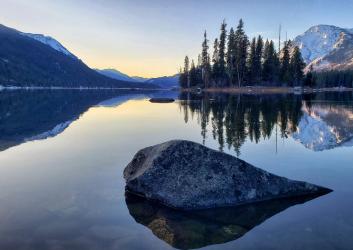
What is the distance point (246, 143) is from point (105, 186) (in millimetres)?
8963

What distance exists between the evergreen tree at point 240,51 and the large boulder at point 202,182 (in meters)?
92.5

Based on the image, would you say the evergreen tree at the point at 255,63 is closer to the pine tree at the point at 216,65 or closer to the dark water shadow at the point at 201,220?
the pine tree at the point at 216,65

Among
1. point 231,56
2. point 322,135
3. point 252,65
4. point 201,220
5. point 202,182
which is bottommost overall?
point 201,220

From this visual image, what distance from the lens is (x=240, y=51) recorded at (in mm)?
100750

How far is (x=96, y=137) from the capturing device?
60.8 ft

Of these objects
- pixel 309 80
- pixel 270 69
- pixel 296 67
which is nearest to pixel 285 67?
pixel 296 67

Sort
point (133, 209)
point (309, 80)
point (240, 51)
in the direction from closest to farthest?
1. point (133, 209)
2. point (240, 51)
3. point (309, 80)

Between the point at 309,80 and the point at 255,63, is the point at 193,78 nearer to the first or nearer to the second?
the point at 255,63

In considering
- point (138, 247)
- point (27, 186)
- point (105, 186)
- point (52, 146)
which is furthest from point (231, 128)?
point (138, 247)

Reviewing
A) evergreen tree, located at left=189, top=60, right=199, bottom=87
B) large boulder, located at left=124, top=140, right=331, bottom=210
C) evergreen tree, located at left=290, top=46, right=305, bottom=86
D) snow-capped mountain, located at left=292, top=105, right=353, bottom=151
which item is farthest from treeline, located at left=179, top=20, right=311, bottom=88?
large boulder, located at left=124, top=140, right=331, bottom=210

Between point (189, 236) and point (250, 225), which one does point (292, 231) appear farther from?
Result: point (189, 236)

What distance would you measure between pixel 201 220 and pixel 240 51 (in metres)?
98.5

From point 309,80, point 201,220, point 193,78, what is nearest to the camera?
point 201,220

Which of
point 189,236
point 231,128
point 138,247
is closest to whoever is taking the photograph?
point 138,247
